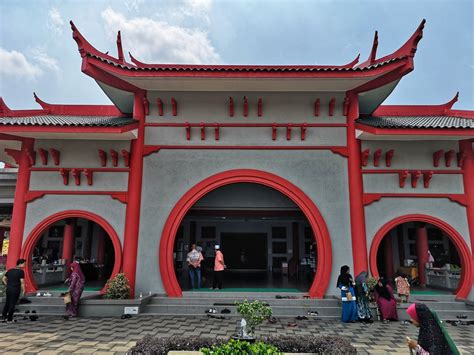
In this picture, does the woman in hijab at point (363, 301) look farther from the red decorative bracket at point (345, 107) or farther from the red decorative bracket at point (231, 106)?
the red decorative bracket at point (231, 106)

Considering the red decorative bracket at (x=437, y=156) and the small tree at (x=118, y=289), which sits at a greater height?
the red decorative bracket at (x=437, y=156)

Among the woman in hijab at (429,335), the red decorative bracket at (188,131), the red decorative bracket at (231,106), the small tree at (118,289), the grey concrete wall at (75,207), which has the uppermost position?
the red decorative bracket at (231,106)

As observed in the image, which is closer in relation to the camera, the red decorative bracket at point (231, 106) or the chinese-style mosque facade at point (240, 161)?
the chinese-style mosque facade at point (240, 161)

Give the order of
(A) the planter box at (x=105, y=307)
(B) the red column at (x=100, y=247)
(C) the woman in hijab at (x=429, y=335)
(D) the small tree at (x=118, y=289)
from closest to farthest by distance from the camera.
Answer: (C) the woman in hijab at (x=429, y=335), (A) the planter box at (x=105, y=307), (D) the small tree at (x=118, y=289), (B) the red column at (x=100, y=247)

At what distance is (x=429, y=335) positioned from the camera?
2861 mm

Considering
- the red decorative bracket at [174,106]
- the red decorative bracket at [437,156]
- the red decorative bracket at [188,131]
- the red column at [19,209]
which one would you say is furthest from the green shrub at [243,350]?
the red decorative bracket at [437,156]

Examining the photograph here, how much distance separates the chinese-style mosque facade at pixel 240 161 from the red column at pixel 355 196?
0.03 meters

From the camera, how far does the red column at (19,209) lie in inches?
339

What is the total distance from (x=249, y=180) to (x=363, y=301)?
4.03 meters

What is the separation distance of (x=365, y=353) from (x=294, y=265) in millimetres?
9785

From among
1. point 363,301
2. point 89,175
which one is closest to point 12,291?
point 89,175

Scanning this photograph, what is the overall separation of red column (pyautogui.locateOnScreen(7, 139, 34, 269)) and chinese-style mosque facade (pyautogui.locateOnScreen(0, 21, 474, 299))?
0.03m

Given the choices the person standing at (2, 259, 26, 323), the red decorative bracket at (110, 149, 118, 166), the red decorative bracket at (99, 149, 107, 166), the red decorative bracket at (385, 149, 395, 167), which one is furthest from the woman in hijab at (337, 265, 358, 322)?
the person standing at (2, 259, 26, 323)

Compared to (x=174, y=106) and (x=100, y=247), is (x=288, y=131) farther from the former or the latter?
(x=100, y=247)
